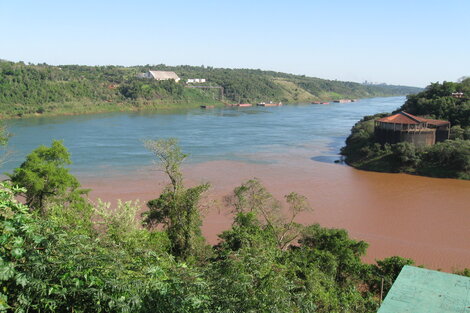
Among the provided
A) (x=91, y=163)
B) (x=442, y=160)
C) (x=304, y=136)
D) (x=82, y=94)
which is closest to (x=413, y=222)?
(x=442, y=160)

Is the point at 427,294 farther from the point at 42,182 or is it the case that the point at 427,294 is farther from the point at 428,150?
the point at 428,150

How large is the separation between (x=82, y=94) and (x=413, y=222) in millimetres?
60582

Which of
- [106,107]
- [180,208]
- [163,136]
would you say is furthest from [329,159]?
[106,107]

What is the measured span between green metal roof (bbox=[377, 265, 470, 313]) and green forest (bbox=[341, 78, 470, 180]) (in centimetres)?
2003

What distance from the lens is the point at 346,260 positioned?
429 inches

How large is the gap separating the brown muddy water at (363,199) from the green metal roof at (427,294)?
563 centimetres

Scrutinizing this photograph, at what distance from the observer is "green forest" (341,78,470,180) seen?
26.3 metres

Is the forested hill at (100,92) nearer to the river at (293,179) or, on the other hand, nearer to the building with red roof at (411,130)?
the river at (293,179)

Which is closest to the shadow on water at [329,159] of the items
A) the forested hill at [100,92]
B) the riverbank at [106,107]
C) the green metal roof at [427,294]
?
the green metal roof at [427,294]

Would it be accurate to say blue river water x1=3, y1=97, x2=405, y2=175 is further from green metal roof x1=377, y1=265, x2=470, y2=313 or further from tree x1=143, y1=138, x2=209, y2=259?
green metal roof x1=377, y1=265, x2=470, y2=313

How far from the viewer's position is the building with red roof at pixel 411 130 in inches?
1145

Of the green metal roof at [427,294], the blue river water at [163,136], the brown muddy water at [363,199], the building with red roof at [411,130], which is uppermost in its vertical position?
the building with red roof at [411,130]

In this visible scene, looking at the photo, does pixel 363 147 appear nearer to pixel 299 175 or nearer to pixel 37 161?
pixel 299 175

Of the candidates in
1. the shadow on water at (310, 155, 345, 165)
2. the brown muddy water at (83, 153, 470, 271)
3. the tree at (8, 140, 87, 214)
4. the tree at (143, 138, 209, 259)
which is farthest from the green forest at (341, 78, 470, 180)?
the tree at (8, 140, 87, 214)
